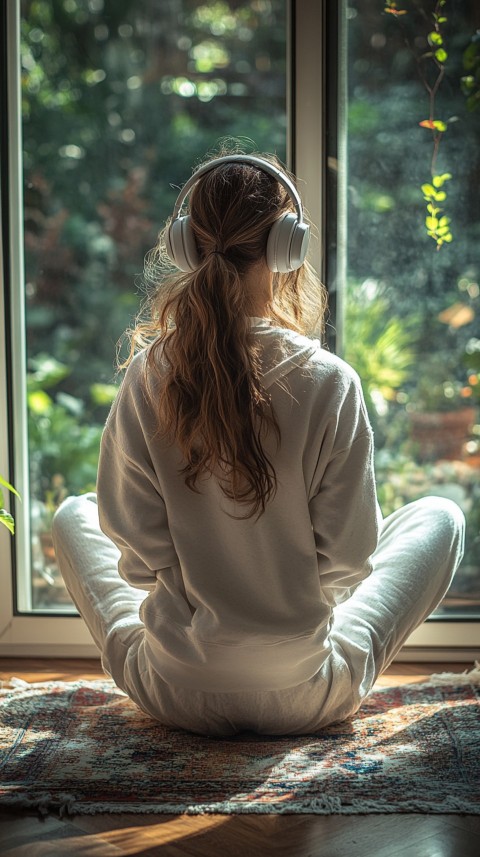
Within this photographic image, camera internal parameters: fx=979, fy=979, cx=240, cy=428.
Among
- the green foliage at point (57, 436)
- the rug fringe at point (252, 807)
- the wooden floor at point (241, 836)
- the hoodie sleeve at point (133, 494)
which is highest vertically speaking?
the hoodie sleeve at point (133, 494)

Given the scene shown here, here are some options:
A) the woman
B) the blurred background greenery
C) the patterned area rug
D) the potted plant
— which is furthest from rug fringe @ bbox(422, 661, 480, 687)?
the potted plant

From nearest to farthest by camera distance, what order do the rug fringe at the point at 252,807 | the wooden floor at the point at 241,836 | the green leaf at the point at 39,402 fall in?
the wooden floor at the point at 241,836
the rug fringe at the point at 252,807
the green leaf at the point at 39,402

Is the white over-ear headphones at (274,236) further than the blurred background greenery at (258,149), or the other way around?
the blurred background greenery at (258,149)

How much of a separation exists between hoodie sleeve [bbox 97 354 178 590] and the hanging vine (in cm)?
88

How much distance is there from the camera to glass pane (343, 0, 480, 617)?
2.12 metres

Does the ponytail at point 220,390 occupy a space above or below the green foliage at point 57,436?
above

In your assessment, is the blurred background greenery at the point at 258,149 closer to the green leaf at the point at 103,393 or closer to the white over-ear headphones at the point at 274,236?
the green leaf at the point at 103,393

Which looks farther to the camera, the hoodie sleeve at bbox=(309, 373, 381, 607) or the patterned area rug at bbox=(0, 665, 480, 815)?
the hoodie sleeve at bbox=(309, 373, 381, 607)

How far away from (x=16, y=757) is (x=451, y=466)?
116 centimetres

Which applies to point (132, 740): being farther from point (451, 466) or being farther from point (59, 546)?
point (451, 466)

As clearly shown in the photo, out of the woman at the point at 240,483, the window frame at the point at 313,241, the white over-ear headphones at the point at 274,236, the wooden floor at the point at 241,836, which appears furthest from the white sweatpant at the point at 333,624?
the white over-ear headphones at the point at 274,236

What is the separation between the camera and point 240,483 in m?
1.55

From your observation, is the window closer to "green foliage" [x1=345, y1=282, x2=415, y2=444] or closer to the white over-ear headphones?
"green foliage" [x1=345, y1=282, x2=415, y2=444]

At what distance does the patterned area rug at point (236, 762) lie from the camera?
1464mm
